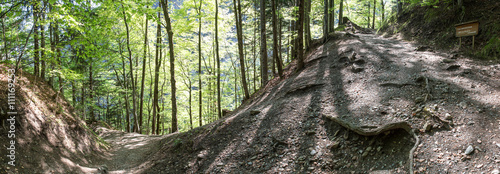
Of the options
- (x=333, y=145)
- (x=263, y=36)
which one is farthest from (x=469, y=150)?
(x=263, y=36)

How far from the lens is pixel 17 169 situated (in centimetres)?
418

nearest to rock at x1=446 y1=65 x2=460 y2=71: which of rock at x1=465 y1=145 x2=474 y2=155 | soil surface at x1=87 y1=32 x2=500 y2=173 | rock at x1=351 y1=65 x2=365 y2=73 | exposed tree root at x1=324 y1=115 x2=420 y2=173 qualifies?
soil surface at x1=87 y1=32 x2=500 y2=173

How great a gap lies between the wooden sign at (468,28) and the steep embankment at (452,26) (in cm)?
67

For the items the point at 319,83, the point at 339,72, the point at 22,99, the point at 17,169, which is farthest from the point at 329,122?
the point at 22,99

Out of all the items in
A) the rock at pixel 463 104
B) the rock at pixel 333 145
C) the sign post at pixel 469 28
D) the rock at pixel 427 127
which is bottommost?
the rock at pixel 333 145

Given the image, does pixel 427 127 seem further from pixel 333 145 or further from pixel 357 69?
pixel 357 69

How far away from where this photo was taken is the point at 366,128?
458 cm

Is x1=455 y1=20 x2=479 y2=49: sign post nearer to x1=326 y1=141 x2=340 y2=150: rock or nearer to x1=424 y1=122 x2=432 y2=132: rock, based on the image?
x1=424 y1=122 x2=432 y2=132: rock

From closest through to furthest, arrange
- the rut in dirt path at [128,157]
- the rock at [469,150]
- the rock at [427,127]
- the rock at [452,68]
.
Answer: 1. the rock at [469,150]
2. the rock at [427,127]
3. the rock at [452,68]
4. the rut in dirt path at [128,157]

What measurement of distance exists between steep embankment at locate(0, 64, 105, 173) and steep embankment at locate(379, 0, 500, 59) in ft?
40.2

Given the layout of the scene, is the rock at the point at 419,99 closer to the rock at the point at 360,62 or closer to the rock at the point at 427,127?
the rock at the point at 427,127

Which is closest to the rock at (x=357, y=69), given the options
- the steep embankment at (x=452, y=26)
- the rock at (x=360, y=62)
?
the rock at (x=360, y=62)

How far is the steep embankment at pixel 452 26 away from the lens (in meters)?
7.27

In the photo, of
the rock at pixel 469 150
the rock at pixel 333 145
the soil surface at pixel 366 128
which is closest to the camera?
the rock at pixel 469 150
